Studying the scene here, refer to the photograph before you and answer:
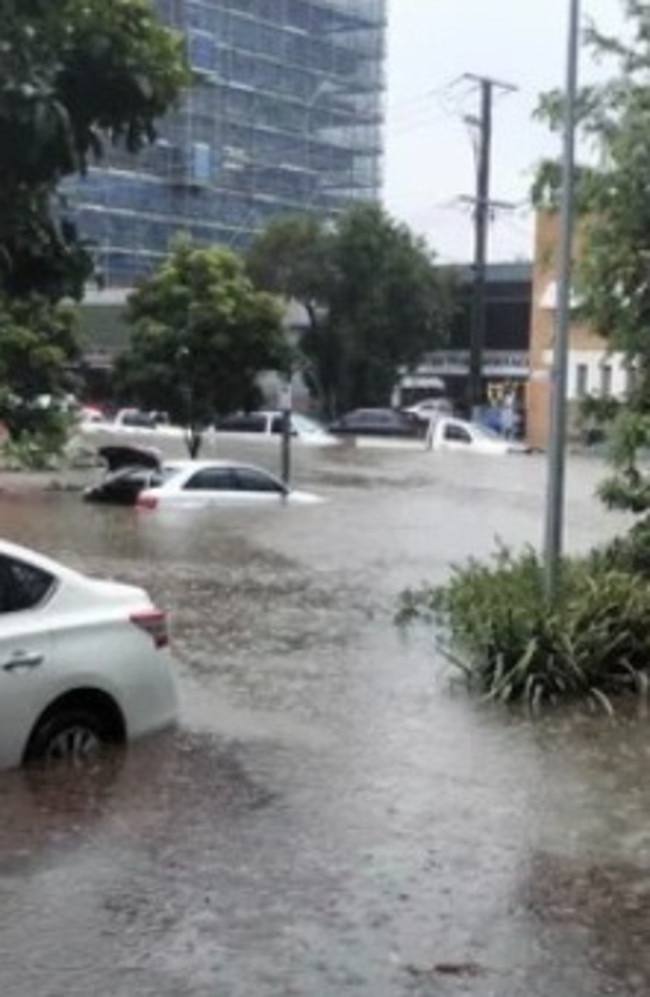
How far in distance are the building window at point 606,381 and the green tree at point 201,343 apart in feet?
73.3

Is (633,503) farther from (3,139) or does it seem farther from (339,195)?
(339,195)

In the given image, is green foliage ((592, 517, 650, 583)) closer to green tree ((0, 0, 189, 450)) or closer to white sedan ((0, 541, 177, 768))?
white sedan ((0, 541, 177, 768))

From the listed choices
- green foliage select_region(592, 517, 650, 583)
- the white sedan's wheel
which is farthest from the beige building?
the white sedan's wheel

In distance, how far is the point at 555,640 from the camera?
12648 mm

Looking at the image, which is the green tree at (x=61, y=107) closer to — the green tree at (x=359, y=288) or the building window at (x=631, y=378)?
the building window at (x=631, y=378)

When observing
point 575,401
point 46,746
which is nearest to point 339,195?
point 575,401

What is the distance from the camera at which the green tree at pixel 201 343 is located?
3947cm

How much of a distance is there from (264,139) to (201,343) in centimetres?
5804

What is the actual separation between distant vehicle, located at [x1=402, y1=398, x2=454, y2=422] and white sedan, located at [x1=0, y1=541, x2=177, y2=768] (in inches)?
2043

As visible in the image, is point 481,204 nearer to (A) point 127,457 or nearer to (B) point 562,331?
(A) point 127,457

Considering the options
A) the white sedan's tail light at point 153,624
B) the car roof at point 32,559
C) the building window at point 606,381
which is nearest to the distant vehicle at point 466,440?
the building window at point 606,381

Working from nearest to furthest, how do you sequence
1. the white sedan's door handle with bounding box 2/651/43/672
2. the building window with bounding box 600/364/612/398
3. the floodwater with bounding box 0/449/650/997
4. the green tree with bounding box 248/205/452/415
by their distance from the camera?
the floodwater with bounding box 0/449/650/997 < the white sedan's door handle with bounding box 2/651/43/672 < the building window with bounding box 600/364/612/398 < the green tree with bounding box 248/205/452/415

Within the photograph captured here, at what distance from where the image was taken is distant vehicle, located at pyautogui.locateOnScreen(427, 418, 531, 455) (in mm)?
54719

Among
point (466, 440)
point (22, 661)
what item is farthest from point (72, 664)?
point (466, 440)
